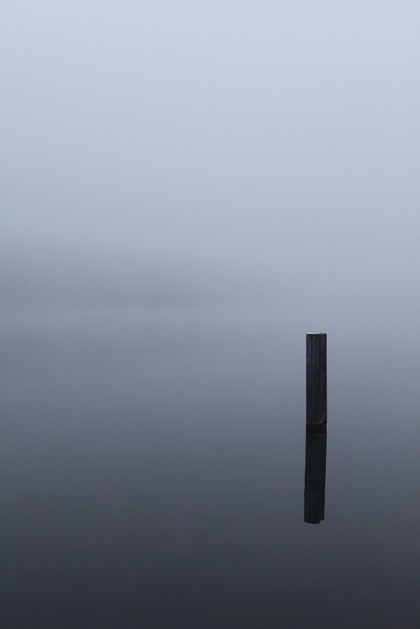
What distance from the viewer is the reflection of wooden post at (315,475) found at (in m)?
3.98

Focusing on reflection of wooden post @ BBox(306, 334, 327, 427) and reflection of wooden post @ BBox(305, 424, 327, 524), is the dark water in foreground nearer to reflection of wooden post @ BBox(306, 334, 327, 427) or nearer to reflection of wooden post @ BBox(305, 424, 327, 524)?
reflection of wooden post @ BBox(305, 424, 327, 524)

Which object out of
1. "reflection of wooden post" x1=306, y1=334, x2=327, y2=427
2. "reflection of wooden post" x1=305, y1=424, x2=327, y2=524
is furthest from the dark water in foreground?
"reflection of wooden post" x1=306, y1=334, x2=327, y2=427

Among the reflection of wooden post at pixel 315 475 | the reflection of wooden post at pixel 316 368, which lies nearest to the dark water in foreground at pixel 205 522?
the reflection of wooden post at pixel 315 475

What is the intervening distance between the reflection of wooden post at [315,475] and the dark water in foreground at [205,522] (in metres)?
0.06

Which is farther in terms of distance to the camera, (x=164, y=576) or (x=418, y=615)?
(x=164, y=576)

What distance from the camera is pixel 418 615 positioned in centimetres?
256

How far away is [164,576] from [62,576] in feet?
1.41

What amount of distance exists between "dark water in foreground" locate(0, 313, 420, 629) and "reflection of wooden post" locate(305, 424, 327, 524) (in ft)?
0.21

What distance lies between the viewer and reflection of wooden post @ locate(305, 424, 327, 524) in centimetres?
398

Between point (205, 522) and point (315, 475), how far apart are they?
136 cm

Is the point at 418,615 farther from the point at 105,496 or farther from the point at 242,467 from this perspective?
the point at 242,467

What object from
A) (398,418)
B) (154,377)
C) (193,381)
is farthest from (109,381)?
(398,418)

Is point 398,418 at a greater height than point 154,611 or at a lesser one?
greater

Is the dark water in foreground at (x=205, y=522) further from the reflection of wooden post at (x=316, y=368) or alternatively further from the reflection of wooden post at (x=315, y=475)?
the reflection of wooden post at (x=316, y=368)
